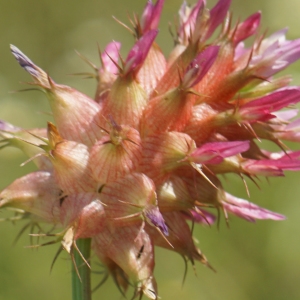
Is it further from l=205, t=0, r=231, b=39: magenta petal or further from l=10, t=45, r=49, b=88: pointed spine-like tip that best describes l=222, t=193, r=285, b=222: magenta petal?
l=10, t=45, r=49, b=88: pointed spine-like tip

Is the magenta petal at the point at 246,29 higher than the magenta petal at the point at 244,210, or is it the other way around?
the magenta petal at the point at 246,29

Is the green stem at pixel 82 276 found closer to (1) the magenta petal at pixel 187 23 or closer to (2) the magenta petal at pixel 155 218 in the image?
(2) the magenta petal at pixel 155 218

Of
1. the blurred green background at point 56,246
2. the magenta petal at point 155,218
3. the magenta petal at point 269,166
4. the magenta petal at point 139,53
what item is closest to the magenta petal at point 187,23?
the magenta petal at point 139,53

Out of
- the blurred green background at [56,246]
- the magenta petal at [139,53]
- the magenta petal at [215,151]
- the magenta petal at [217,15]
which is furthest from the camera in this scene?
the blurred green background at [56,246]

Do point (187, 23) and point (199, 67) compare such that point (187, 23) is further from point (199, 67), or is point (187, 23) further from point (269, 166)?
point (269, 166)

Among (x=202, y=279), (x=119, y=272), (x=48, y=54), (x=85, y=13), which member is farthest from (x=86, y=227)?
(x=85, y=13)

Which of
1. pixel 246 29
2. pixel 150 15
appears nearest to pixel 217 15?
pixel 246 29
